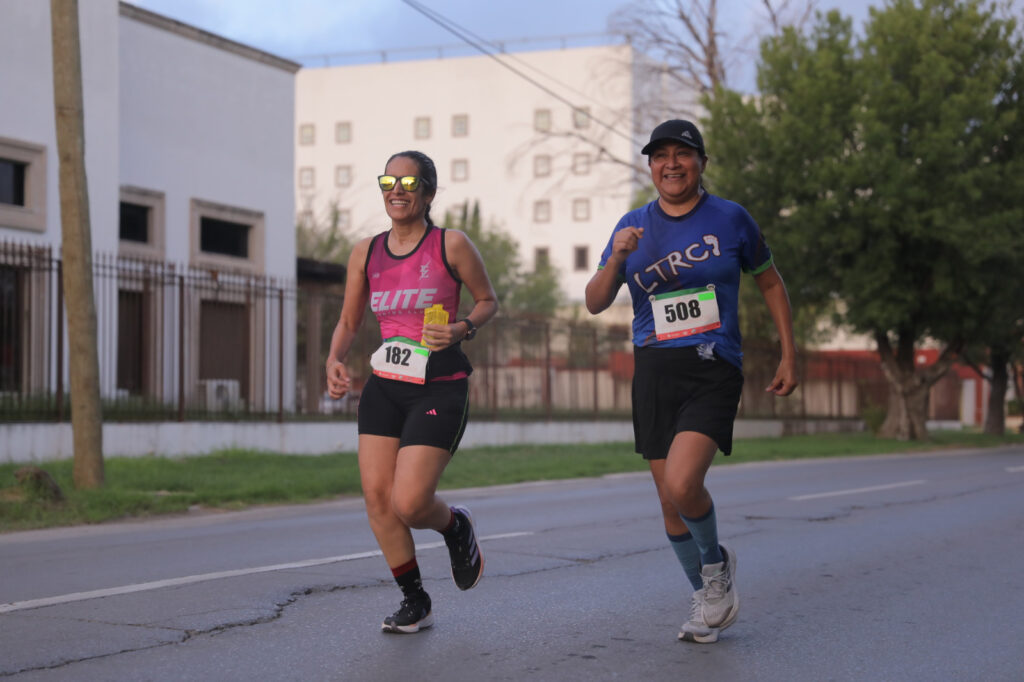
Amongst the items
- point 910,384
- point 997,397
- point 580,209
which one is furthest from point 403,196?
point 580,209

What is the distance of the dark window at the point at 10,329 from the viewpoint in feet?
51.0

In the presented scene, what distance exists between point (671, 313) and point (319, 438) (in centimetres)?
1534

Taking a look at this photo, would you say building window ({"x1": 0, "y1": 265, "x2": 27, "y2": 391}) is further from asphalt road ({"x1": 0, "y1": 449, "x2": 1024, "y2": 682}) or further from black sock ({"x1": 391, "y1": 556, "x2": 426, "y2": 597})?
black sock ({"x1": 391, "y1": 556, "x2": 426, "y2": 597})

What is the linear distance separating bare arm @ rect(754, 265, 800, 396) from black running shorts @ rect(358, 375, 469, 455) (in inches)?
49.9

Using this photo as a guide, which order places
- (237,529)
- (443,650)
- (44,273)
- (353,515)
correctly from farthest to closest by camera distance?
1. (44,273)
2. (353,515)
3. (237,529)
4. (443,650)

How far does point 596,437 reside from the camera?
2708 centimetres

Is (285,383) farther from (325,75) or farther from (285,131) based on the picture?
(325,75)

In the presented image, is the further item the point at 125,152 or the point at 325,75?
the point at 325,75

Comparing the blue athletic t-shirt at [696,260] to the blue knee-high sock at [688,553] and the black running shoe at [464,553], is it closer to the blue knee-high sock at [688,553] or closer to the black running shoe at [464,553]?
the blue knee-high sock at [688,553]

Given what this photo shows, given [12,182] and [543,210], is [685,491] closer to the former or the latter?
[12,182]

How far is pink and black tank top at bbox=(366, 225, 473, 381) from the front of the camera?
5328 mm

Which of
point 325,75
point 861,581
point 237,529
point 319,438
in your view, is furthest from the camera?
point 325,75

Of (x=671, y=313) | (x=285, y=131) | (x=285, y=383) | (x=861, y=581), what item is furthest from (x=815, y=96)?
(x=671, y=313)

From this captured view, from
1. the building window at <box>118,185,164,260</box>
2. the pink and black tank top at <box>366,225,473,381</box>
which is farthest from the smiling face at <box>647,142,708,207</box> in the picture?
the building window at <box>118,185,164,260</box>
